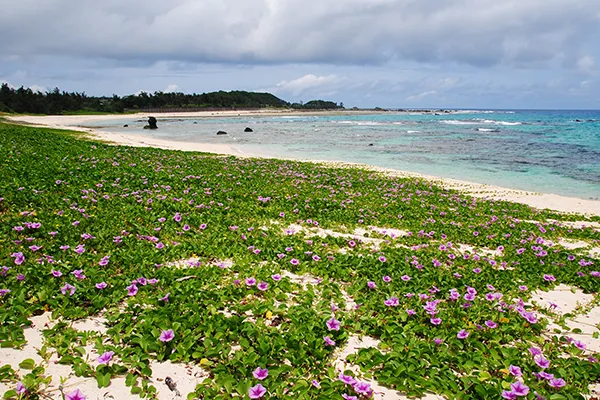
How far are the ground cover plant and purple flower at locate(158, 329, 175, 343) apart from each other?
66mm

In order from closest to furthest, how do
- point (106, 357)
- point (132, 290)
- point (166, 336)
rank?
1. point (106, 357)
2. point (166, 336)
3. point (132, 290)

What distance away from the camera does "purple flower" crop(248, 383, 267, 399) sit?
3.16 m

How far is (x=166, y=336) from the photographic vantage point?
3877 millimetres

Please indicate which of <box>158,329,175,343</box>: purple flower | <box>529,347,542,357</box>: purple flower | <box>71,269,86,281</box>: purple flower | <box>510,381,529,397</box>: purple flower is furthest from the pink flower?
<box>71,269,86,281</box>: purple flower

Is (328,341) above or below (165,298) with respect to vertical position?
below

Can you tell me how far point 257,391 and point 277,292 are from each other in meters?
2.13

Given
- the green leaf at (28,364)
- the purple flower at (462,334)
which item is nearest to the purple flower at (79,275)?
the green leaf at (28,364)

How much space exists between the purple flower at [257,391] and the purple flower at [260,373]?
0.51 feet

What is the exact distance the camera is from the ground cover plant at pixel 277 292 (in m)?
3.67

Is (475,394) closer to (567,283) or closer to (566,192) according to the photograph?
(567,283)

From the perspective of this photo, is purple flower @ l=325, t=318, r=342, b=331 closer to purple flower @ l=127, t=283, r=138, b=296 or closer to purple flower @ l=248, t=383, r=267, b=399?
purple flower @ l=248, t=383, r=267, b=399

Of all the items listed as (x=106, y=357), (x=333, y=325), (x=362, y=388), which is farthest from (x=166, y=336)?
(x=362, y=388)

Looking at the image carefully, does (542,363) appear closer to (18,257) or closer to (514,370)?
(514,370)

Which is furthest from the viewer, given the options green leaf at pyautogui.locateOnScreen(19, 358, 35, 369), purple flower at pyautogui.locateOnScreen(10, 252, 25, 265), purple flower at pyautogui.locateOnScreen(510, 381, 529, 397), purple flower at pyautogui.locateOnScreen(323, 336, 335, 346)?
purple flower at pyautogui.locateOnScreen(10, 252, 25, 265)
